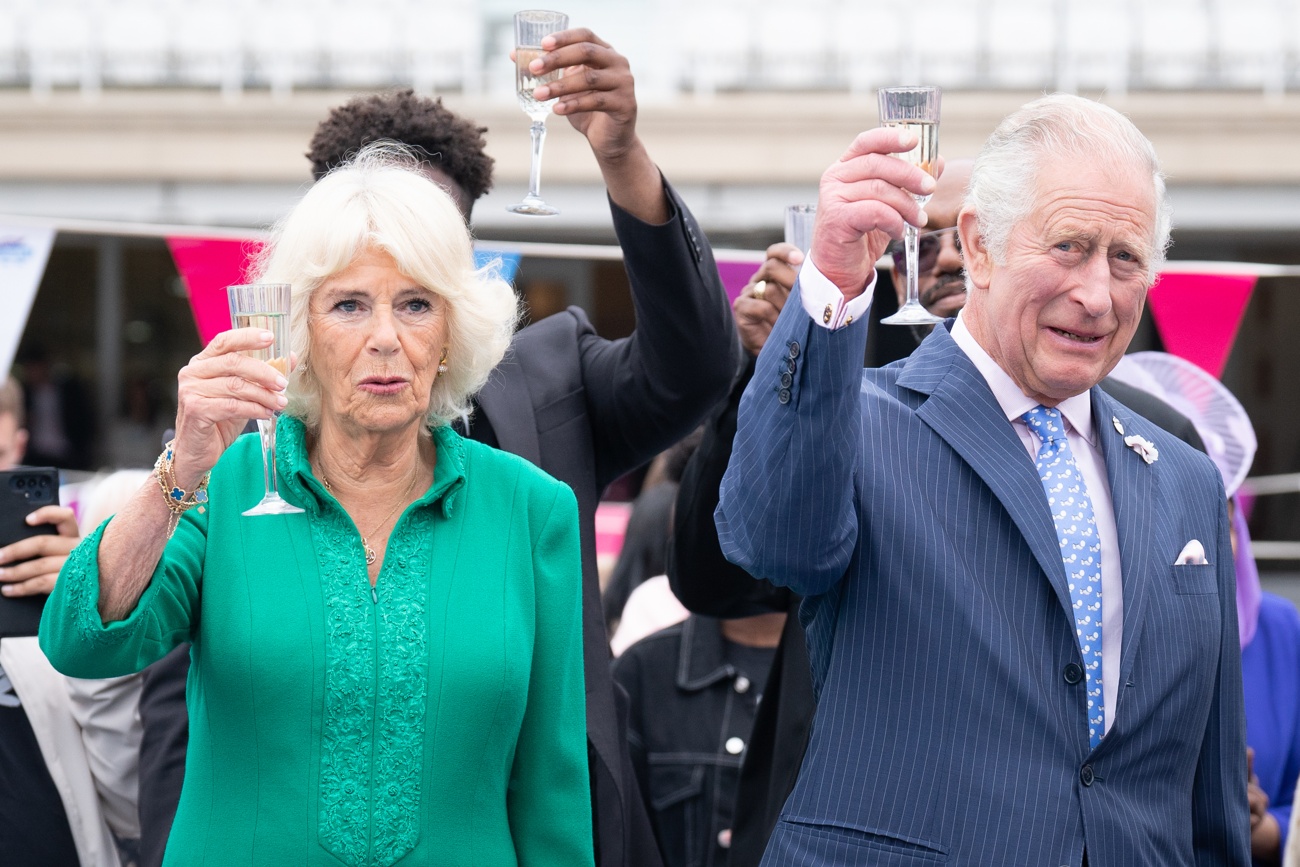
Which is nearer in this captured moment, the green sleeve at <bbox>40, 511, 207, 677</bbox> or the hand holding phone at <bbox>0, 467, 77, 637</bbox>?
the green sleeve at <bbox>40, 511, 207, 677</bbox>

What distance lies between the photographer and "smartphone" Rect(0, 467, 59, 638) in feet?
8.86

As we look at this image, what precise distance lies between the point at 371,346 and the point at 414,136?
2.83ft

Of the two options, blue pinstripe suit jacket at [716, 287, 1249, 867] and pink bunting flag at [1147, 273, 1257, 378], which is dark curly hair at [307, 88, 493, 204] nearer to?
blue pinstripe suit jacket at [716, 287, 1249, 867]

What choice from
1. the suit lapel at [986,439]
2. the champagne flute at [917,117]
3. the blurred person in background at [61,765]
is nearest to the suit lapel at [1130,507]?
the suit lapel at [986,439]

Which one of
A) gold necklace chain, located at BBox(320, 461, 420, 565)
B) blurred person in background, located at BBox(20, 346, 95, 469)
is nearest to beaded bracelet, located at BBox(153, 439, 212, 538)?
gold necklace chain, located at BBox(320, 461, 420, 565)

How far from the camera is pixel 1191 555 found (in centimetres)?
243

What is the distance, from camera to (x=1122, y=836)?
221 centimetres

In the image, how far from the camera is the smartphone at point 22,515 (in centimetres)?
270

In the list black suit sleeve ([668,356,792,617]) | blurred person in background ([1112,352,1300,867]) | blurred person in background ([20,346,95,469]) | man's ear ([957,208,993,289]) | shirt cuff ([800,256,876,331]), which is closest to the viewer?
shirt cuff ([800,256,876,331])

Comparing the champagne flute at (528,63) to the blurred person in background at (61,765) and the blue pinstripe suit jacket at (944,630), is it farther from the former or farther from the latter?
the blurred person in background at (61,765)

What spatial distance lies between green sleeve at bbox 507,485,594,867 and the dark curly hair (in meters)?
1.04

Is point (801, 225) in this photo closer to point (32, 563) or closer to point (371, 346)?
point (371, 346)

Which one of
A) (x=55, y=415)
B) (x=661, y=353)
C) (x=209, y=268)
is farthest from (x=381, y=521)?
→ (x=55, y=415)

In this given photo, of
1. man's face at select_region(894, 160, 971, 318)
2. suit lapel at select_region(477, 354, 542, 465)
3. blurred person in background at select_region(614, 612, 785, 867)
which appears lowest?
blurred person in background at select_region(614, 612, 785, 867)
